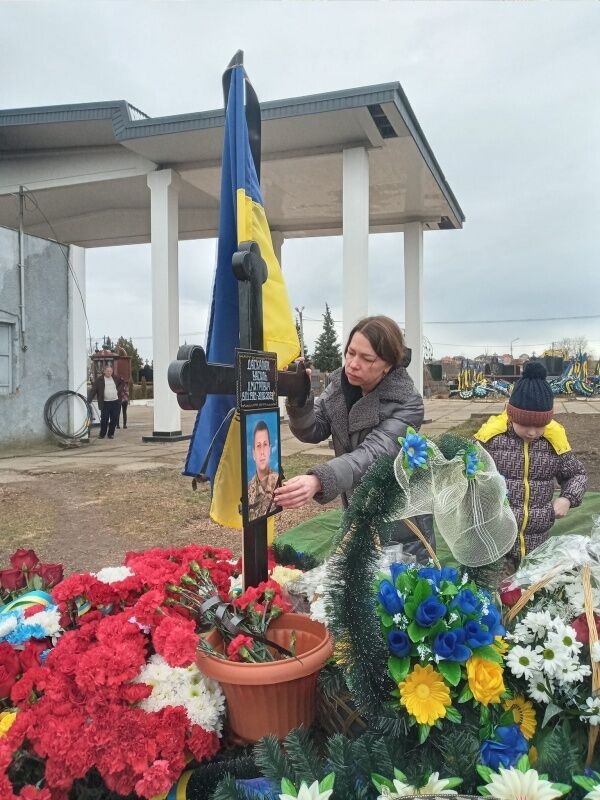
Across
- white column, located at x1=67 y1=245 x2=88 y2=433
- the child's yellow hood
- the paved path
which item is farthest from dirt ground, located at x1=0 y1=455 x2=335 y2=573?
white column, located at x1=67 y1=245 x2=88 y2=433

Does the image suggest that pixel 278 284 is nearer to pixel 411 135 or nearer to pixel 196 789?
pixel 196 789

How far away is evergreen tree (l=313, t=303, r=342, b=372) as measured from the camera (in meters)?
48.9

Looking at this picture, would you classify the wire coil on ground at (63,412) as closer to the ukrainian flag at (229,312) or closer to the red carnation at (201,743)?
the ukrainian flag at (229,312)

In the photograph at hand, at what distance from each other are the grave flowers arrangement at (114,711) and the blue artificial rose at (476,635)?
2.02ft

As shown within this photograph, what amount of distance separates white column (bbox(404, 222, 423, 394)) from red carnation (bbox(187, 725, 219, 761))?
11375mm

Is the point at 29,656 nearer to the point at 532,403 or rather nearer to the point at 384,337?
the point at 384,337

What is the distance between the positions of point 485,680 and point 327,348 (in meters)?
52.2

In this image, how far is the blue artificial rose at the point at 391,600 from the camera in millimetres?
1157

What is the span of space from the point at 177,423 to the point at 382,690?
31.9 ft

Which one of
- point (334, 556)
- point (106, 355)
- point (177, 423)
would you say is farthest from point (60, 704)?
point (106, 355)

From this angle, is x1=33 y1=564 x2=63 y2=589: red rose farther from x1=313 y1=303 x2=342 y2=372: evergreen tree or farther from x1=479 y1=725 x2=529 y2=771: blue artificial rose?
x1=313 y1=303 x2=342 y2=372: evergreen tree

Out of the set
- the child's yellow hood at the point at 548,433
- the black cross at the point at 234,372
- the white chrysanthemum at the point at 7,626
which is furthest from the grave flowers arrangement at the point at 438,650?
the child's yellow hood at the point at 548,433

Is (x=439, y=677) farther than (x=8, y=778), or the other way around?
(x=8, y=778)

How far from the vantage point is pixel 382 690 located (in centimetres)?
114
